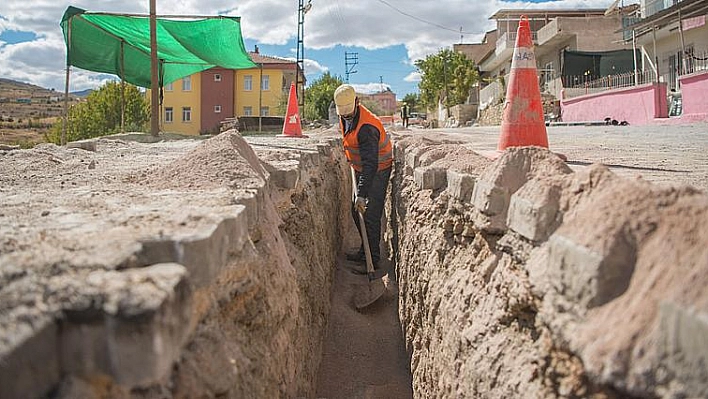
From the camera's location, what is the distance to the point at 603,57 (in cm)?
2914

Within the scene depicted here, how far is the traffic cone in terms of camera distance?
433cm

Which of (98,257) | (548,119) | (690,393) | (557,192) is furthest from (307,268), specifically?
(548,119)

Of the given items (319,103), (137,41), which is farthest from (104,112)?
(137,41)

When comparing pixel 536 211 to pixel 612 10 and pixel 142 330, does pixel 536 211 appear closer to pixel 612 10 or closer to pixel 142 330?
pixel 142 330

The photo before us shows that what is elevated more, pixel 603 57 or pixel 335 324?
pixel 603 57

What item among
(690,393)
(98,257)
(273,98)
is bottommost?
(690,393)

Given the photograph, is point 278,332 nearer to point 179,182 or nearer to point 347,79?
point 179,182

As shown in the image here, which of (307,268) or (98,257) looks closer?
(98,257)

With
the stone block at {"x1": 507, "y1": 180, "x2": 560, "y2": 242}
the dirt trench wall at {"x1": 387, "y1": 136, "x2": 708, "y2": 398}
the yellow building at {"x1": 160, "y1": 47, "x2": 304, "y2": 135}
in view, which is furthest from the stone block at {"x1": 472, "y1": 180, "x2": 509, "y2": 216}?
the yellow building at {"x1": 160, "y1": 47, "x2": 304, "y2": 135}

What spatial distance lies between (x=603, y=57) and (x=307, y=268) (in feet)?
94.9

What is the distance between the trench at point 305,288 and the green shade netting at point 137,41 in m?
8.93

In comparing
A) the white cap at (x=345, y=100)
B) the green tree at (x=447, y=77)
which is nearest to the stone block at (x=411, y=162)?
the white cap at (x=345, y=100)

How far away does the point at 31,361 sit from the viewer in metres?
1.20

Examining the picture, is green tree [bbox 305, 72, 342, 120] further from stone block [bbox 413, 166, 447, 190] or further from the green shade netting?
stone block [bbox 413, 166, 447, 190]
